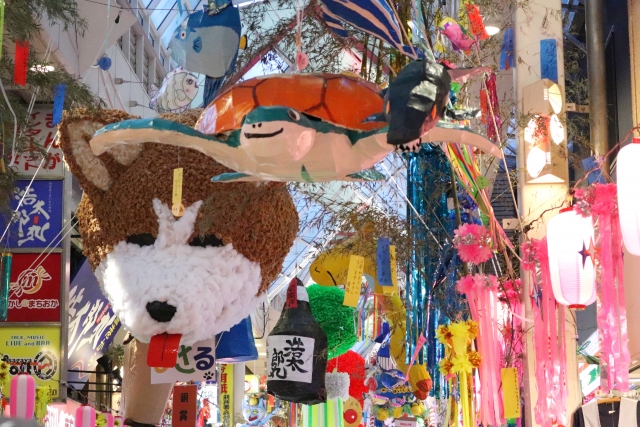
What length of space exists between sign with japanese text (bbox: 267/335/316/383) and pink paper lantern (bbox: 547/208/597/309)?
154 centimetres

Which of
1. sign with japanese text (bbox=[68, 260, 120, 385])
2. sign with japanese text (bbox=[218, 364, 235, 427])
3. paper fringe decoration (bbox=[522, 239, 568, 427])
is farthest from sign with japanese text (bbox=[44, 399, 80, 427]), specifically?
sign with japanese text (bbox=[218, 364, 235, 427])

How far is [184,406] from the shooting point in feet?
17.5

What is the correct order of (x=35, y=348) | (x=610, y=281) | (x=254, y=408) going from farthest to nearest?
(x=254, y=408), (x=35, y=348), (x=610, y=281)

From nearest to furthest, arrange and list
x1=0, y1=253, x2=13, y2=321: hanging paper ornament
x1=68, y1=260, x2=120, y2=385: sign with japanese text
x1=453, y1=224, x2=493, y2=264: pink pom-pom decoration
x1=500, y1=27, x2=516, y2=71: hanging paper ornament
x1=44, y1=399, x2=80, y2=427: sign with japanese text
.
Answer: x1=453, y1=224, x2=493, y2=264: pink pom-pom decoration < x1=44, y1=399, x2=80, y2=427: sign with japanese text < x1=500, y1=27, x2=516, y2=71: hanging paper ornament < x1=0, y1=253, x2=13, y2=321: hanging paper ornament < x1=68, y1=260, x2=120, y2=385: sign with japanese text

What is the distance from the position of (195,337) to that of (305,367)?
98 cm

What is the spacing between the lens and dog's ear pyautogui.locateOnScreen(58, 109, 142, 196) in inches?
162

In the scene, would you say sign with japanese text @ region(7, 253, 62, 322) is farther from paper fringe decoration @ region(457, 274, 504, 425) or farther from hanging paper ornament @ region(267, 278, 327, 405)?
paper fringe decoration @ region(457, 274, 504, 425)

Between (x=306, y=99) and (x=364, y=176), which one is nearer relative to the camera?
(x=306, y=99)

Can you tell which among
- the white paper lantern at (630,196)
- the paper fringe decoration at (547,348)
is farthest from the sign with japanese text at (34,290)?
the white paper lantern at (630,196)

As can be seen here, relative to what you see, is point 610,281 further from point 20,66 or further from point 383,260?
point 20,66

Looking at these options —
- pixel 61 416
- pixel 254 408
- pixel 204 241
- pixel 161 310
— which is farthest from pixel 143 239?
pixel 254 408

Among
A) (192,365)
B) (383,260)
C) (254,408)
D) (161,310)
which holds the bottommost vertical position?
(254,408)

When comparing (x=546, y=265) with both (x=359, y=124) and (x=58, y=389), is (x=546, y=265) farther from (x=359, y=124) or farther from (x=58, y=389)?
(x=58, y=389)

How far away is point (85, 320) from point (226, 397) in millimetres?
7837
